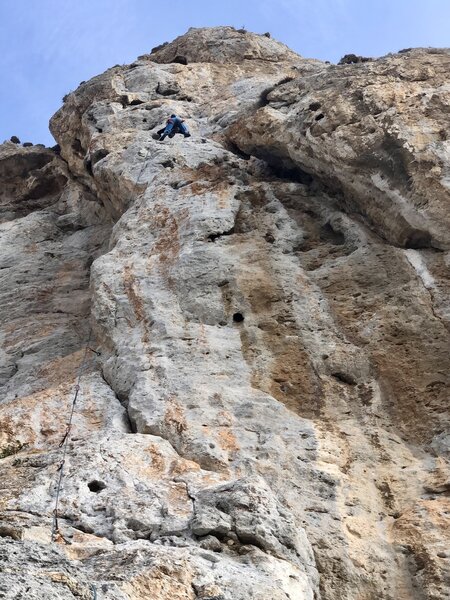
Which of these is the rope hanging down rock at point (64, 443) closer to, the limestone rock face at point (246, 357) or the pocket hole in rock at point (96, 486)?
the limestone rock face at point (246, 357)

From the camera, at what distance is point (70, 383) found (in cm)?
1197

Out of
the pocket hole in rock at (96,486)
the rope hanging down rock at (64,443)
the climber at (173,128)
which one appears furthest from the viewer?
the climber at (173,128)

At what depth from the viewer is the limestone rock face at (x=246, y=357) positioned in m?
7.75

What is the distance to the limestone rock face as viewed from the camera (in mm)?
7754

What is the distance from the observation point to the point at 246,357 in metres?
11.6

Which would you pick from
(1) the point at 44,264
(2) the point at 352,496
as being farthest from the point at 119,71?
(2) the point at 352,496

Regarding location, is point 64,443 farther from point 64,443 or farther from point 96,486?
point 96,486

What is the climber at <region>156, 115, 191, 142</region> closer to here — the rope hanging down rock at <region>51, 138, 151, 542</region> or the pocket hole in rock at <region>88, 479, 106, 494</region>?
the rope hanging down rock at <region>51, 138, 151, 542</region>

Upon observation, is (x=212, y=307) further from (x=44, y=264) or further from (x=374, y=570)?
(x=44, y=264)

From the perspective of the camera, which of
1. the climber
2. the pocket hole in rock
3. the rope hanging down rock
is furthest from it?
the climber

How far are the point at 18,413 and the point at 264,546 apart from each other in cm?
496

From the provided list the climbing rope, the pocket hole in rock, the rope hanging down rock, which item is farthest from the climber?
the pocket hole in rock

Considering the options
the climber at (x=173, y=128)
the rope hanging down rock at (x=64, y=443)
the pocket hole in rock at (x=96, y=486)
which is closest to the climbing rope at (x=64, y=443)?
the rope hanging down rock at (x=64, y=443)

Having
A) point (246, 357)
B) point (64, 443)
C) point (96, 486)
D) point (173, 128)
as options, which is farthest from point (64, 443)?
point (173, 128)
